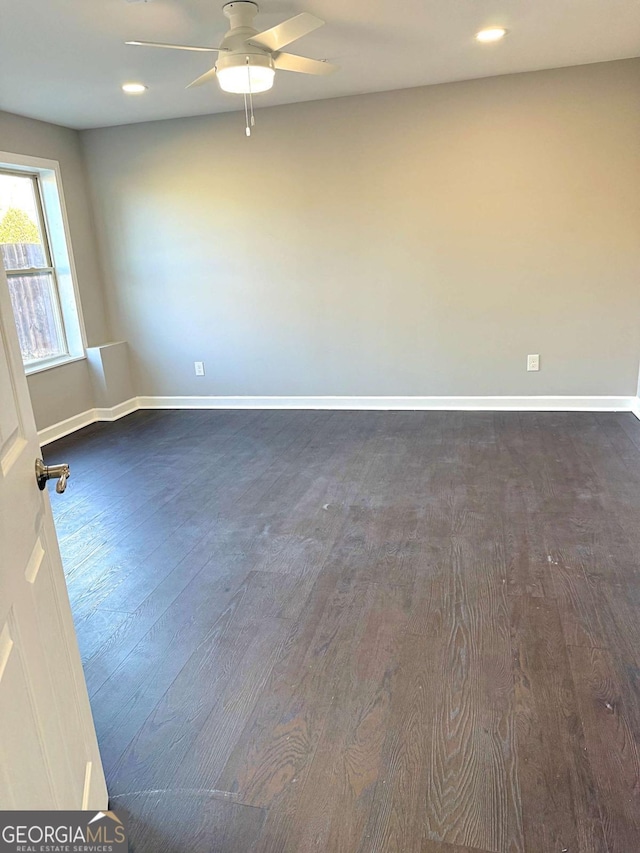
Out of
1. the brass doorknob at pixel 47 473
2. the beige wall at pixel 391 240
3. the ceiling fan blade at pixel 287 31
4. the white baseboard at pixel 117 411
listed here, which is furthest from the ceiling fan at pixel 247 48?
the white baseboard at pixel 117 411

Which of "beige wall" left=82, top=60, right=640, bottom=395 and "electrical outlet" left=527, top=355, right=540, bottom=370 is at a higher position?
"beige wall" left=82, top=60, right=640, bottom=395

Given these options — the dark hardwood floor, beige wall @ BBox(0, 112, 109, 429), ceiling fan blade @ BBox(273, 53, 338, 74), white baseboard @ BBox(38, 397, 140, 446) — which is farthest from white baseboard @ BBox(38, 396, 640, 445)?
ceiling fan blade @ BBox(273, 53, 338, 74)

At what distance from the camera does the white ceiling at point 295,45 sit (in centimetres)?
284

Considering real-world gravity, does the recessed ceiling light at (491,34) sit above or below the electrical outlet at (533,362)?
above

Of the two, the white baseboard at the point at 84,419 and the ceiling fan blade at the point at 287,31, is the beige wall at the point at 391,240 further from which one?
the ceiling fan blade at the point at 287,31

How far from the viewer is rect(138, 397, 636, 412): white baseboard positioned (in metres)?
4.79

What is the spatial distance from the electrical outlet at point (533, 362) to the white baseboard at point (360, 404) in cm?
26

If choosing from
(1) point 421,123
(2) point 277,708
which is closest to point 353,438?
(1) point 421,123

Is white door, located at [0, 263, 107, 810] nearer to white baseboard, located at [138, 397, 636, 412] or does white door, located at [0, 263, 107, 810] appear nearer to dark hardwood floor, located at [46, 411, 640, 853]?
dark hardwood floor, located at [46, 411, 640, 853]

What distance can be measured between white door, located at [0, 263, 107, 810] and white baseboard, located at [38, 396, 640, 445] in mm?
3754

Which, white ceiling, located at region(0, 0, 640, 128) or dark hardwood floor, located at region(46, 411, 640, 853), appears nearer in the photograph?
dark hardwood floor, located at region(46, 411, 640, 853)

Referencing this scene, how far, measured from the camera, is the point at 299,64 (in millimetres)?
3061

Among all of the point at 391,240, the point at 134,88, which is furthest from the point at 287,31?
the point at 391,240

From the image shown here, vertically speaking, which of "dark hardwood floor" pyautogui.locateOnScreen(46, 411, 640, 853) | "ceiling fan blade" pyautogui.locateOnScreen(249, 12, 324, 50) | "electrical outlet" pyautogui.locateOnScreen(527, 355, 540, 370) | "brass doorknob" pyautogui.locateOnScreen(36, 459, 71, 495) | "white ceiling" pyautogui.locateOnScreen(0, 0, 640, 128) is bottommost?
"dark hardwood floor" pyautogui.locateOnScreen(46, 411, 640, 853)
